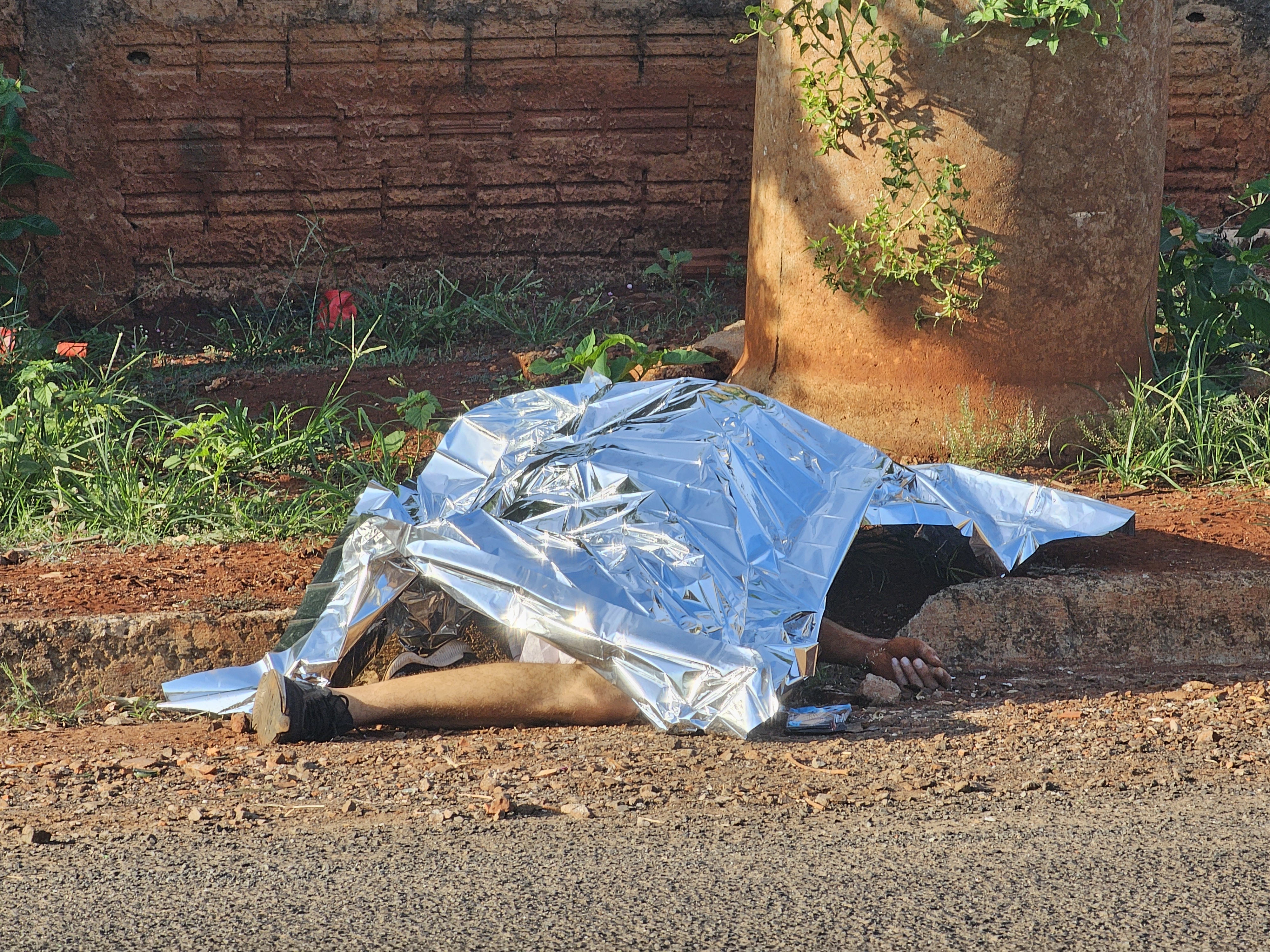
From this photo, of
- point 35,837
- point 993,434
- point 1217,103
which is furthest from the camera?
point 1217,103

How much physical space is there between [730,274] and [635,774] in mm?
3957

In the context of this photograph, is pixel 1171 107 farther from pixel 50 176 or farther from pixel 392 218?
pixel 50 176

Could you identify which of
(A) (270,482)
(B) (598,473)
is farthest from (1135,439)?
(A) (270,482)

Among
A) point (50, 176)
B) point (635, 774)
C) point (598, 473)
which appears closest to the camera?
point (635, 774)

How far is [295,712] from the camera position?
107 inches

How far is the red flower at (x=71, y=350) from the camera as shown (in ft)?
15.7

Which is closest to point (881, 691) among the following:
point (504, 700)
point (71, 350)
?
point (504, 700)

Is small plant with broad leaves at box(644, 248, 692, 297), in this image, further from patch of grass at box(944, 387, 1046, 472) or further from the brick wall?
patch of grass at box(944, 387, 1046, 472)

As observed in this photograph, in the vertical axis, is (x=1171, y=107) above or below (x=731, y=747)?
A: above

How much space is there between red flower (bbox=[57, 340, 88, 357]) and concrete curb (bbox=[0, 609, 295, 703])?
1917mm

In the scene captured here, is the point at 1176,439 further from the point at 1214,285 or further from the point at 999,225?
the point at 999,225

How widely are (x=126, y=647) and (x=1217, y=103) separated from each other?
5546 millimetres

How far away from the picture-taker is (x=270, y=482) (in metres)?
4.08

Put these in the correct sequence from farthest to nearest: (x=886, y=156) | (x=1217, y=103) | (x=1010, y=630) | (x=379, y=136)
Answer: (x=1217, y=103) → (x=379, y=136) → (x=886, y=156) → (x=1010, y=630)
